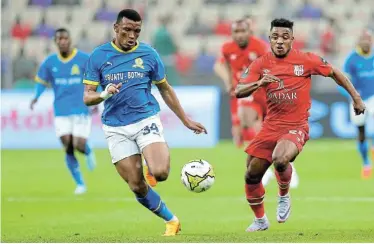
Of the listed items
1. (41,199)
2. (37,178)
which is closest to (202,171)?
(41,199)

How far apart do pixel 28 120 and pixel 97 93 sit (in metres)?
14.1

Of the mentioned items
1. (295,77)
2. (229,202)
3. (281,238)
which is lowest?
(229,202)

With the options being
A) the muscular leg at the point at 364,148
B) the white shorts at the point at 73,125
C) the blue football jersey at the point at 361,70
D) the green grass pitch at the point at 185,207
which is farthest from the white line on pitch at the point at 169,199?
the blue football jersey at the point at 361,70

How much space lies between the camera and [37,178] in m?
18.1

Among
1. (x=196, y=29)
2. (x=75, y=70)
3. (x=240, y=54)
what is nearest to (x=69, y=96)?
(x=75, y=70)

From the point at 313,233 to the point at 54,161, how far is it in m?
11.5

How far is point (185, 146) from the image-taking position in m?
23.8

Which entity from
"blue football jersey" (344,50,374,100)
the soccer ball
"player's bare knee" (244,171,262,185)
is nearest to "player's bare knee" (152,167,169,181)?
the soccer ball

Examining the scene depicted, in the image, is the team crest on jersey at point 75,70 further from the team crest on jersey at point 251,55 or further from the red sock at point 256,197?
the red sock at point 256,197

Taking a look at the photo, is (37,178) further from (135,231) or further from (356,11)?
(356,11)

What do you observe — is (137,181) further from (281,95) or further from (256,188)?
(281,95)

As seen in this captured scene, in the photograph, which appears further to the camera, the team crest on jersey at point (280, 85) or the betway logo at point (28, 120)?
the betway logo at point (28, 120)

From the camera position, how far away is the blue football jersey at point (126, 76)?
10.4 m

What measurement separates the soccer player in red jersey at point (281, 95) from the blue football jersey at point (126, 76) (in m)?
0.98
